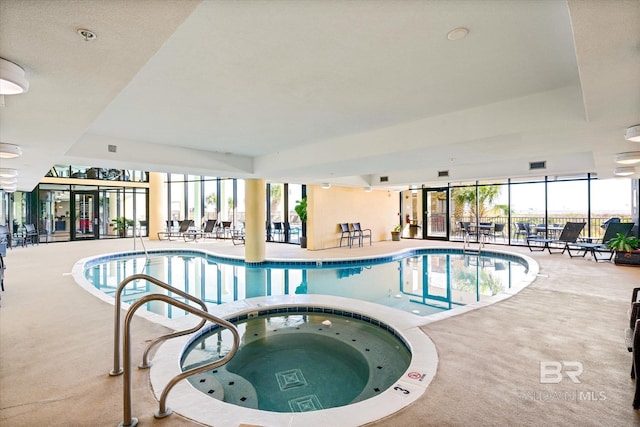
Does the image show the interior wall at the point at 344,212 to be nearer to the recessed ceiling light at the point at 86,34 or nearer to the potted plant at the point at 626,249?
the potted plant at the point at 626,249

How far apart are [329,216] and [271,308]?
7.15 m

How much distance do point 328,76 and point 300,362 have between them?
3155mm

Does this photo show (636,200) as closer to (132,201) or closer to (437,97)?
(437,97)

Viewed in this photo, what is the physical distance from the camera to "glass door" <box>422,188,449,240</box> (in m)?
14.0

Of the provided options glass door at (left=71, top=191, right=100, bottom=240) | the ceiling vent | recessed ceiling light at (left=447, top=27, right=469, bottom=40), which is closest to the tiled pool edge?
recessed ceiling light at (left=447, top=27, right=469, bottom=40)

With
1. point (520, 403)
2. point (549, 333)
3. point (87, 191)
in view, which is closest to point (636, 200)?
point (549, 333)

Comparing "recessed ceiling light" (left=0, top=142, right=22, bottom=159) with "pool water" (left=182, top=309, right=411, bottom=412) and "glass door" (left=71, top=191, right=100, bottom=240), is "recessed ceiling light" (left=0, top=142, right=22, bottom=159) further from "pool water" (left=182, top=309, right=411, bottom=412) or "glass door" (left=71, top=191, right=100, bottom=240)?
"glass door" (left=71, top=191, right=100, bottom=240)

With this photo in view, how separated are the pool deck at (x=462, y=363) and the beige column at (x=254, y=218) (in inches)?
159

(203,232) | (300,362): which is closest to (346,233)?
(203,232)

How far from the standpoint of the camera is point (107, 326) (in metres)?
3.95

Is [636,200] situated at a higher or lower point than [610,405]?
higher

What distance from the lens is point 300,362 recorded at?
3758mm

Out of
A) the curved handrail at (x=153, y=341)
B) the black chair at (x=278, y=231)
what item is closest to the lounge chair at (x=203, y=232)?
the black chair at (x=278, y=231)

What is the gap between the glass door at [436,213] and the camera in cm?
1401
